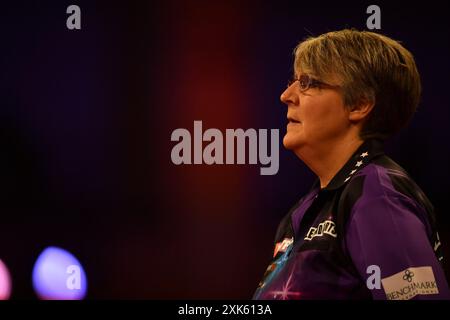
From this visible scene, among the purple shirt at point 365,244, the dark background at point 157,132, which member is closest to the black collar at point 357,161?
the purple shirt at point 365,244

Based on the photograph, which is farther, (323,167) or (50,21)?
(50,21)

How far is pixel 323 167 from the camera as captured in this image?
1.70 m

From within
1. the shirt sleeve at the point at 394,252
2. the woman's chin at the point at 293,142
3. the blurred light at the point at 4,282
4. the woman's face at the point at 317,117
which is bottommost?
the blurred light at the point at 4,282

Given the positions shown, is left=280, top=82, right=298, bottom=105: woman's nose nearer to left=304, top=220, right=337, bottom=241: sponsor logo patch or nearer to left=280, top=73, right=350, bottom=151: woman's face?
left=280, top=73, right=350, bottom=151: woman's face

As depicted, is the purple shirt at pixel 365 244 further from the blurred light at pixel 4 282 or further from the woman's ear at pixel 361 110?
the blurred light at pixel 4 282

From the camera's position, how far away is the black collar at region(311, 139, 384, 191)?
1.50m

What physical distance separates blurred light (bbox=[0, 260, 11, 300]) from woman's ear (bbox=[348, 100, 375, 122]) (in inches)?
57.5

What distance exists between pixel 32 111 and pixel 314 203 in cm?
133

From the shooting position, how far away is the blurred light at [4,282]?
2.37 m

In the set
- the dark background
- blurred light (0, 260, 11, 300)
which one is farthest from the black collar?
blurred light (0, 260, 11, 300)

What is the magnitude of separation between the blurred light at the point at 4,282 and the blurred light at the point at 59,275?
0.10m

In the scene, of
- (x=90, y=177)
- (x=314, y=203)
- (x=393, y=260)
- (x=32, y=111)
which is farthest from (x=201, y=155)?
(x=393, y=260)
